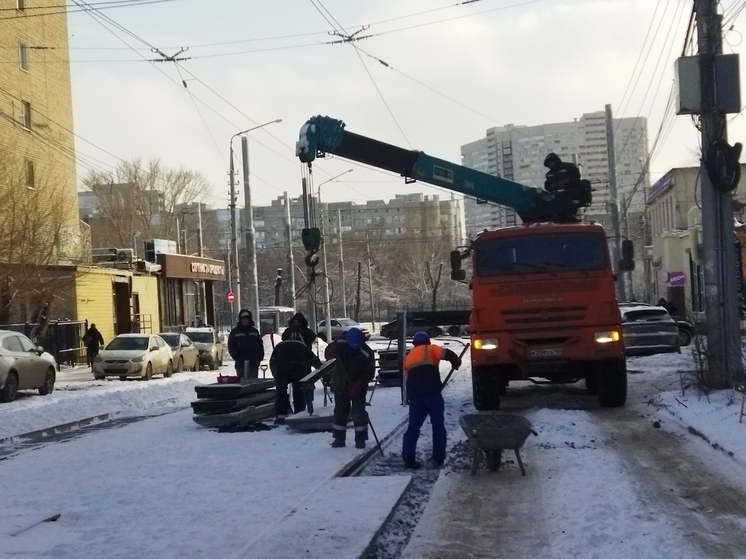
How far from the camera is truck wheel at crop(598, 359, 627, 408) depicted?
16.2 metres

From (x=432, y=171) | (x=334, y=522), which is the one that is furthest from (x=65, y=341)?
(x=334, y=522)

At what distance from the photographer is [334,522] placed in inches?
305

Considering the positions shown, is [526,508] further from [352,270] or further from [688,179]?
[352,270]

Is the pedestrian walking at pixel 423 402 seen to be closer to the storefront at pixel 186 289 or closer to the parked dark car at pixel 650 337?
the parked dark car at pixel 650 337

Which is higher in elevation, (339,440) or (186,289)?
(186,289)

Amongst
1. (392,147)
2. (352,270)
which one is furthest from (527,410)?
(352,270)

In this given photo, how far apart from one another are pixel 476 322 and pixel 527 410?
1.80m

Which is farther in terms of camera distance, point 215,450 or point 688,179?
point 688,179

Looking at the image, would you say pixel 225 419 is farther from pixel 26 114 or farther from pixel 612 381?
pixel 26 114

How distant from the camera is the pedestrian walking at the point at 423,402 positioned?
1102 centimetres

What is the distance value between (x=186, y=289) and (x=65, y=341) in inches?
700

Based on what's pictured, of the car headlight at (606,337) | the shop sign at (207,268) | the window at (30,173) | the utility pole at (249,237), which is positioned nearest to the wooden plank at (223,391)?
the car headlight at (606,337)

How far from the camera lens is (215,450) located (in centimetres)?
1262

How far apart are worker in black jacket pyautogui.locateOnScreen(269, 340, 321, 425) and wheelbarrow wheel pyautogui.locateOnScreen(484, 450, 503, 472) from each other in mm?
5698
